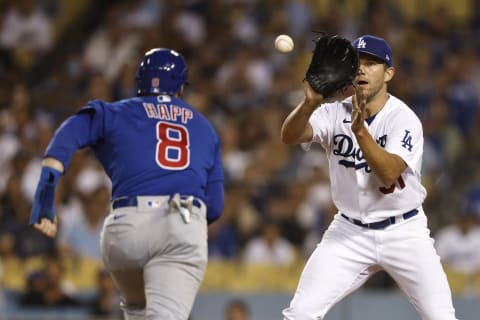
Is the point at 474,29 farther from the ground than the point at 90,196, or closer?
farther from the ground

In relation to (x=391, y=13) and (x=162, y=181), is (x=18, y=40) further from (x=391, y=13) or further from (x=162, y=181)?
(x=162, y=181)

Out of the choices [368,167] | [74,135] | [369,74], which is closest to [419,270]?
[368,167]

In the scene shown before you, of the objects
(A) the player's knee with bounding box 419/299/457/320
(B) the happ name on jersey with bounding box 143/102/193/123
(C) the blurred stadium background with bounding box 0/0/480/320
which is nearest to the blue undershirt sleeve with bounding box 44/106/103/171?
(B) the happ name on jersey with bounding box 143/102/193/123

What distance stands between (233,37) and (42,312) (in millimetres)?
4980

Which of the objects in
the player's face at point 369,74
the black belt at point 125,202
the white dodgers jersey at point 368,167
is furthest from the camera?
the player's face at point 369,74

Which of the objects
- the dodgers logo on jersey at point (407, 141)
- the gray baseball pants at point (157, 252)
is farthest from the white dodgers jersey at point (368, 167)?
the gray baseball pants at point (157, 252)

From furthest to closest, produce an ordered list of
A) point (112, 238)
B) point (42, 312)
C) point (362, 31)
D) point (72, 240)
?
point (362, 31) → point (72, 240) → point (42, 312) → point (112, 238)

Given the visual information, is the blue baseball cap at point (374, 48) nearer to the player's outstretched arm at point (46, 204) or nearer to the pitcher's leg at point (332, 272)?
the pitcher's leg at point (332, 272)

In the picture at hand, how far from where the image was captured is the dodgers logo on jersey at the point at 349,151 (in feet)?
16.9

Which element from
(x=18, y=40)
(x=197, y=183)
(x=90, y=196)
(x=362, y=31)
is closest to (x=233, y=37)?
(x=362, y=31)

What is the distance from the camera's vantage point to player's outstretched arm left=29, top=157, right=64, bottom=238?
4.61 meters

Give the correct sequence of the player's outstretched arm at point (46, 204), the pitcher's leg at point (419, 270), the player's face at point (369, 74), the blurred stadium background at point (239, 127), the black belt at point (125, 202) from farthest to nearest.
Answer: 1. the blurred stadium background at point (239, 127)
2. the player's face at point (369, 74)
3. the pitcher's leg at point (419, 270)
4. the black belt at point (125, 202)
5. the player's outstretched arm at point (46, 204)

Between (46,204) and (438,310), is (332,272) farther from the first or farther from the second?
(46,204)

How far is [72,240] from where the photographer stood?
8938 mm
